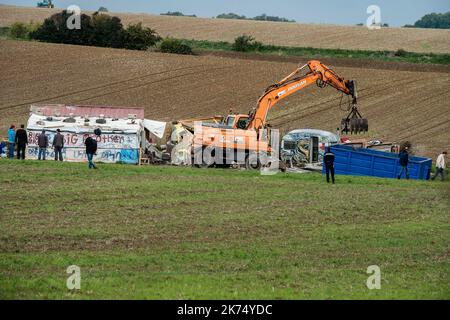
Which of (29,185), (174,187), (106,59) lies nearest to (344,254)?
(174,187)

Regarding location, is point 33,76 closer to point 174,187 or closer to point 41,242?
point 174,187

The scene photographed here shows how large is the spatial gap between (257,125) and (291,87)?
9.72 feet

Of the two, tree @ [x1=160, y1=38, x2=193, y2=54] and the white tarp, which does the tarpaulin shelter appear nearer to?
the white tarp

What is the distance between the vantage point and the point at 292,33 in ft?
335

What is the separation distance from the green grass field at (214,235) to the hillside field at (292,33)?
Answer: 5664cm

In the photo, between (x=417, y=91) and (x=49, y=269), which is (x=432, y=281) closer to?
(x=49, y=269)

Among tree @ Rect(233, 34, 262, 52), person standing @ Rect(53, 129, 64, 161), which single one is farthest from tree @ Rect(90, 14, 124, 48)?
person standing @ Rect(53, 129, 64, 161)

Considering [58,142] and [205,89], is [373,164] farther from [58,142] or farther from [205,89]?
[205,89]

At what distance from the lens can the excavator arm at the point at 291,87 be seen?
135ft

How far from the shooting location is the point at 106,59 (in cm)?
7450
